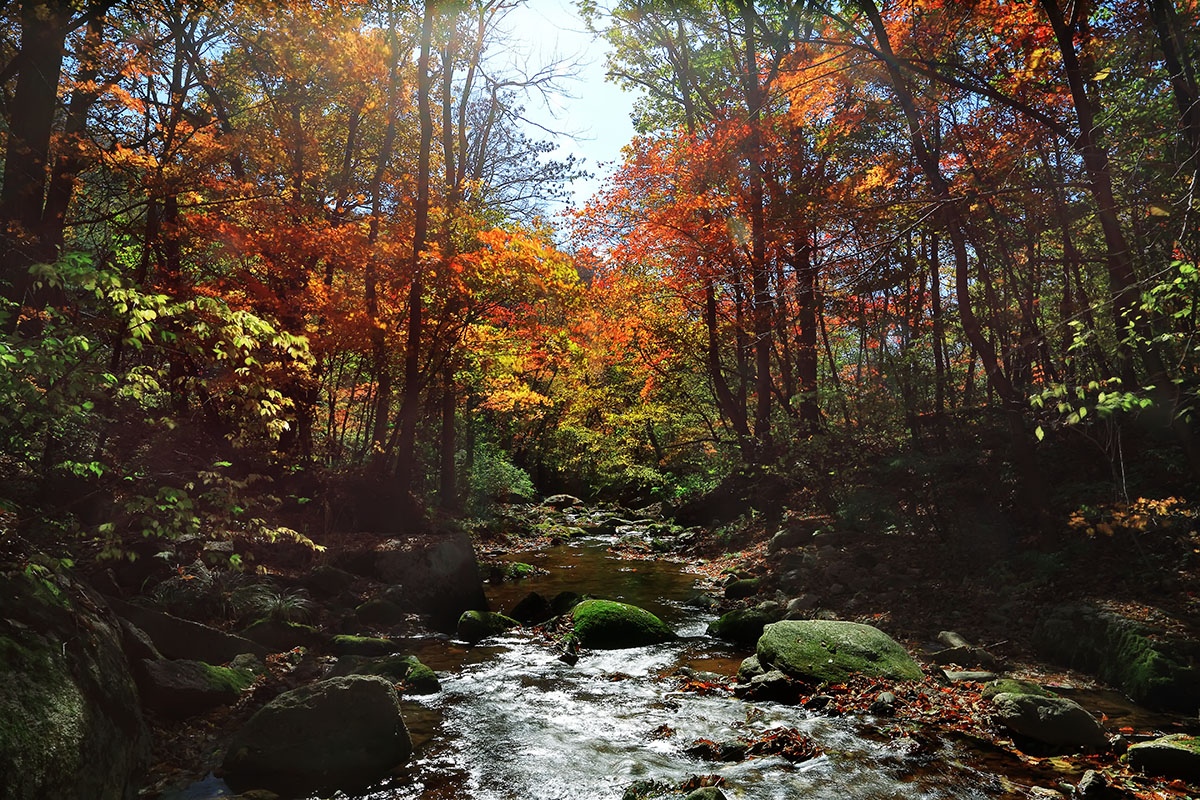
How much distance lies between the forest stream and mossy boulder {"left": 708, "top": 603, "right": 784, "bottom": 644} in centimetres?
27

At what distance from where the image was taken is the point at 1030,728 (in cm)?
593

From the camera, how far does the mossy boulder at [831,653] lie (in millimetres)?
7715

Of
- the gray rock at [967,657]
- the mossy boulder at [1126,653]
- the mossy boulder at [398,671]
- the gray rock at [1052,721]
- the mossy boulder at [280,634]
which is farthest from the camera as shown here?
the mossy boulder at [280,634]

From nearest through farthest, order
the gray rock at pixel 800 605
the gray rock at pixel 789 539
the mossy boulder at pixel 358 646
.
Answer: the mossy boulder at pixel 358 646 < the gray rock at pixel 800 605 < the gray rock at pixel 789 539

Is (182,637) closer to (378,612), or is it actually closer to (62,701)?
(378,612)

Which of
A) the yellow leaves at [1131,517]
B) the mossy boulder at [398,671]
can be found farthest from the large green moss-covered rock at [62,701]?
the yellow leaves at [1131,517]

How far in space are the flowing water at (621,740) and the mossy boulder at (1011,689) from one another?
99cm

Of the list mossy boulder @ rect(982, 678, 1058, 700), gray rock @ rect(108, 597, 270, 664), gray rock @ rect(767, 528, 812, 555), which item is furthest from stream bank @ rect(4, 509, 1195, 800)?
gray rock @ rect(767, 528, 812, 555)

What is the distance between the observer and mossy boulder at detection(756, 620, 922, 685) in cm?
771

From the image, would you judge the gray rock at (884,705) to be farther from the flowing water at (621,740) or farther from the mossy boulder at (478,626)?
the mossy boulder at (478,626)

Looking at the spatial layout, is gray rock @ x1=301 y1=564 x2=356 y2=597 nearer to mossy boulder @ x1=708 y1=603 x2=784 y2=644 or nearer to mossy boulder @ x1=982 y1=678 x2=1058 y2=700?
mossy boulder @ x1=708 y1=603 x2=784 y2=644

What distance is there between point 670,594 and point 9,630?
10.7 metres

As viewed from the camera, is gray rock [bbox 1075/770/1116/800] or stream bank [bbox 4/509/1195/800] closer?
gray rock [bbox 1075/770/1116/800]

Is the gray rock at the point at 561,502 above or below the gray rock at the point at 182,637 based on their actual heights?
above
